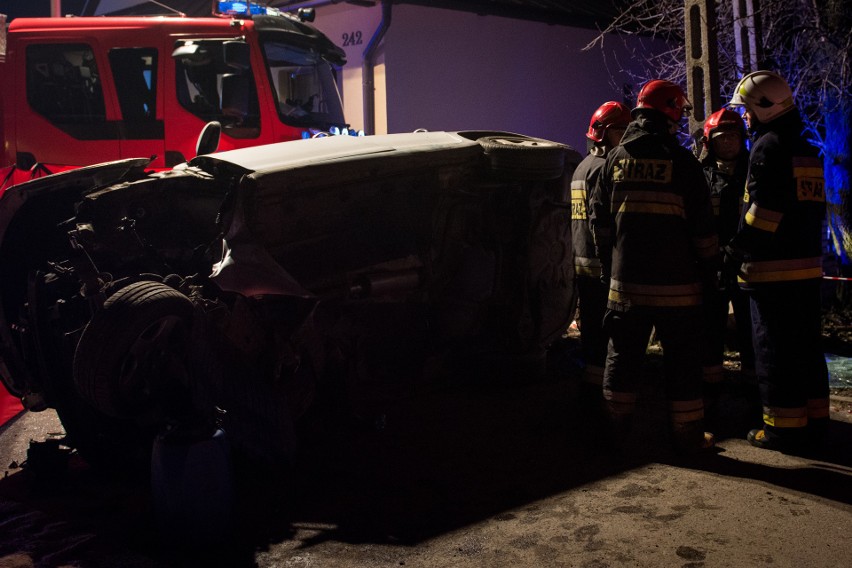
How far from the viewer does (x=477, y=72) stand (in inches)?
599

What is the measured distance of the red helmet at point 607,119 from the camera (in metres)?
5.38

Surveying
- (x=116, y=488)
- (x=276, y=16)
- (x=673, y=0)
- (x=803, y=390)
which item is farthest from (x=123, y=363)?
(x=673, y=0)

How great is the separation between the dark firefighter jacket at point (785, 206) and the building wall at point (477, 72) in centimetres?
943

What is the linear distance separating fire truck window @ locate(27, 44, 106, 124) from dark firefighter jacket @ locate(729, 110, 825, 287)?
5872 mm

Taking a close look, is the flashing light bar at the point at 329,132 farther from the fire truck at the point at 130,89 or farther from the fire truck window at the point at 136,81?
the fire truck window at the point at 136,81

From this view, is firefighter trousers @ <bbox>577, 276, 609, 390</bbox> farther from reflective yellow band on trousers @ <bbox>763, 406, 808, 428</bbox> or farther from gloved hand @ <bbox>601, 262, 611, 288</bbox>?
reflective yellow band on trousers @ <bbox>763, 406, 808, 428</bbox>

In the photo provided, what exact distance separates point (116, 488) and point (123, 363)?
41.3 inches

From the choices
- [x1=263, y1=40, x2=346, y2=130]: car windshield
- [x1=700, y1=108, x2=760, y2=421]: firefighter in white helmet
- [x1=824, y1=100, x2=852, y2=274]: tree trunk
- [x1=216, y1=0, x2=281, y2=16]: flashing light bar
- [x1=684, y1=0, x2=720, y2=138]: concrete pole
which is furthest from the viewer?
[x1=824, y1=100, x2=852, y2=274]: tree trunk

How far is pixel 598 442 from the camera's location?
15.9 ft

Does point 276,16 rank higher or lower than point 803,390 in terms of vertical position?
higher

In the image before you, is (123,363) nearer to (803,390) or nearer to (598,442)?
(598,442)

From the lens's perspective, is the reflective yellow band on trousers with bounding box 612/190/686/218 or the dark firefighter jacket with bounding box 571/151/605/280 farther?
the dark firefighter jacket with bounding box 571/151/605/280

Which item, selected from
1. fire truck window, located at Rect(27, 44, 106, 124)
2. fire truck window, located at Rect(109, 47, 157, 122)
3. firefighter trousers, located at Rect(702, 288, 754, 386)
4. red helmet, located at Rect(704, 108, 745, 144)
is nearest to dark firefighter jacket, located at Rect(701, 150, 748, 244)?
red helmet, located at Rect(704, 108, 745, 144)

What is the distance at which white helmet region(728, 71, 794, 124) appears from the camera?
15.2 feet
